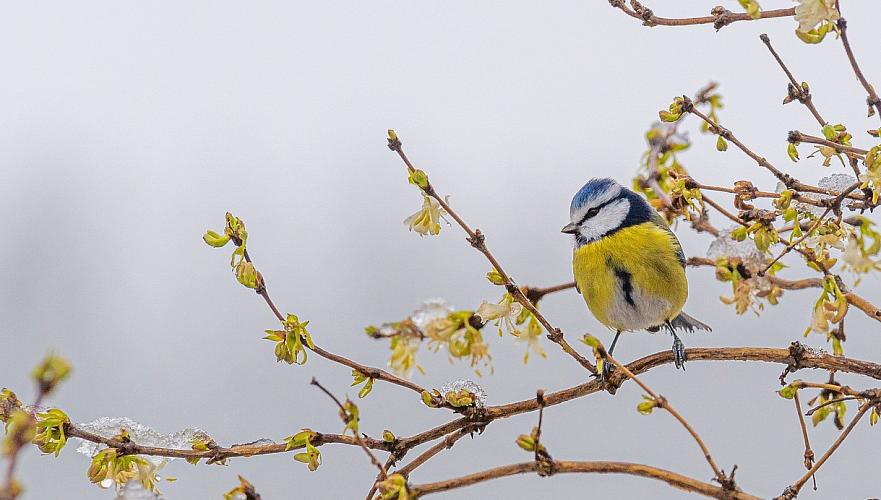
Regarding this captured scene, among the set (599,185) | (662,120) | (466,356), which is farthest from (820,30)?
(599,185)

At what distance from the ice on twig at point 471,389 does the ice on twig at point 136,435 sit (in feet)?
0.59

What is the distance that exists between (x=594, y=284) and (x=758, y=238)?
340 millimetres

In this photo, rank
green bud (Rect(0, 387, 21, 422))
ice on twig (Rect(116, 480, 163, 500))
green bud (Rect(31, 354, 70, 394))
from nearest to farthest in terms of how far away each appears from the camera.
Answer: green bud (Rect(31, 354, 70, 394)) < ice on twig (Rect(116, 480, 163, 500)) < green bud (Rect(0, 387, 21, 422))

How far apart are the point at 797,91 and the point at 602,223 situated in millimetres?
315

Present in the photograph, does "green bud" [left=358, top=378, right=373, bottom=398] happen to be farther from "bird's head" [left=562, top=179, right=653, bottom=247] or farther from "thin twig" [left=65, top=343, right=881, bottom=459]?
"bird's head" [left=562, top=179, right=653, bottom=247]

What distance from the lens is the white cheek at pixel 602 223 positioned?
90cm

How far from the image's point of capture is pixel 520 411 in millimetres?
574

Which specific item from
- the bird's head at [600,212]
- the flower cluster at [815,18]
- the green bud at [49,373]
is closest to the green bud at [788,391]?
the flower cluster at [815,18]

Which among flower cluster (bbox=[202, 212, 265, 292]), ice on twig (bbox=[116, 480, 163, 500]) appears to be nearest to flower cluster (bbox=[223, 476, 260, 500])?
ice on twig (bbox=[116, 480, 163, 500])

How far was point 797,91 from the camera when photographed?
0.61m

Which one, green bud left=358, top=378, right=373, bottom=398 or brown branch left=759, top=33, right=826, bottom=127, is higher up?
brown branch left=759, top=33, right=826, bottom=127

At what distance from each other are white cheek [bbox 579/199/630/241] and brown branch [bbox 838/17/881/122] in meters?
0.38

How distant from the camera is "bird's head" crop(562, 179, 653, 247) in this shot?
0.89 metres

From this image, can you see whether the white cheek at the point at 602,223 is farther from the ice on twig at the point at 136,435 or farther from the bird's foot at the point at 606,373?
the ice on twig at the point at 136,435
